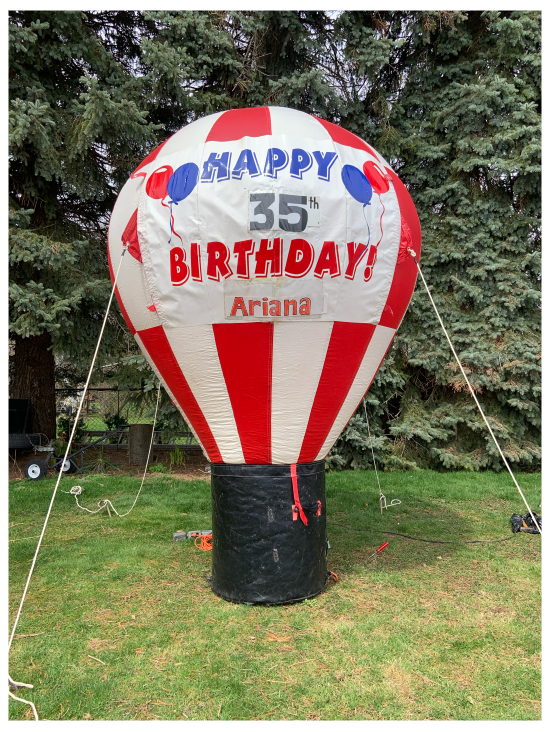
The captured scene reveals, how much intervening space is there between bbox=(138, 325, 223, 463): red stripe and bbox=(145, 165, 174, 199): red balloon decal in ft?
3.06

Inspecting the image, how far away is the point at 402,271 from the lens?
4191 millimetres

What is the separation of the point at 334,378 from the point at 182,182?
1.75m

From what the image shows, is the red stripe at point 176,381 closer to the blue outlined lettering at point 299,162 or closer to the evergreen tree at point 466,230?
the blue outlined lettering at point 299,162

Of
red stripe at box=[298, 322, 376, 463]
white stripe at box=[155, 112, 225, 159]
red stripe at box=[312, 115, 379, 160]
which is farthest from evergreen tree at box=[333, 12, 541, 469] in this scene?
white stripe at box=[155, 112, 225, 159]

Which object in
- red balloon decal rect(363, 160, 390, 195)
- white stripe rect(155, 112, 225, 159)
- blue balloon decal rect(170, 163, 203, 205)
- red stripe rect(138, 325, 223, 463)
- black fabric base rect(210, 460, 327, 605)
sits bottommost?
black fabric base rect(210, 460, 327, 605)

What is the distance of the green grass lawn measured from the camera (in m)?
2.97

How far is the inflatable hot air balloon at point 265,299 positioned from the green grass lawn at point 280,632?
506 mm

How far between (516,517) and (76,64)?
9.25 m

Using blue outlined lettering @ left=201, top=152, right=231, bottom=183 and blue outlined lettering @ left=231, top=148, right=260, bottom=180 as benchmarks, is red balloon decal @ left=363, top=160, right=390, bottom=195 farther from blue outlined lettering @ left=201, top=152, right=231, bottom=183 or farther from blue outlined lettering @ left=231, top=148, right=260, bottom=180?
blue outlined lettering @ left=201, top=152, right=231, bottom=183

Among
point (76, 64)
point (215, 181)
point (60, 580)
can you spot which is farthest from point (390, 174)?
point (76, 64)

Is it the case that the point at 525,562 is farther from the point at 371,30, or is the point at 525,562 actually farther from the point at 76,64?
the point at 76,64

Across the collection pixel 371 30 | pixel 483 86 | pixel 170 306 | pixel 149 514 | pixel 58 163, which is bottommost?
pixel 149 514

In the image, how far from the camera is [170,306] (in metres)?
3.89

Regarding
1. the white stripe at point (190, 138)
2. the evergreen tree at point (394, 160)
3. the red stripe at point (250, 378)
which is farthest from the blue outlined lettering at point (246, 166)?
the evergreen tree at point (394, 160)
